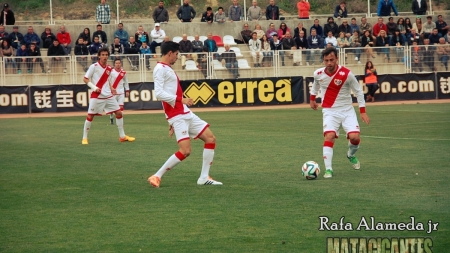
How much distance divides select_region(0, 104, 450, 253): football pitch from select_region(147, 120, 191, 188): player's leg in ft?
0.76

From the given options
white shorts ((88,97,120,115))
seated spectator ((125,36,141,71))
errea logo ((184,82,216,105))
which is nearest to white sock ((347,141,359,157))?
white shorts ((88,97,120,115))

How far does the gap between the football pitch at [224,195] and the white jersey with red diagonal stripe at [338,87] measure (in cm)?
113

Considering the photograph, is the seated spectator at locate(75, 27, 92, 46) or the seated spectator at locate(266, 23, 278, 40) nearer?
the seated spectator at locate(75, 27, 92, 46)

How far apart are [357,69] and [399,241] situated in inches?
1069

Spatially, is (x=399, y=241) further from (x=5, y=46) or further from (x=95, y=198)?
(x=5, y=46)

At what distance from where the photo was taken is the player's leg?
11.4 meters

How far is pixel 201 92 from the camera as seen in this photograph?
32188 millimetres

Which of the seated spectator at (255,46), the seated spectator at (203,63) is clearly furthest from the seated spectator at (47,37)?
the seated spectator at (255,46)

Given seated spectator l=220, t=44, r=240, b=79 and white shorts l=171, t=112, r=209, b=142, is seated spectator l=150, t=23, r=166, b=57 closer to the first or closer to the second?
seated spectator l=220, t=44, r=240, b=79

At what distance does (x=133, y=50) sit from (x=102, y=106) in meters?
14.5

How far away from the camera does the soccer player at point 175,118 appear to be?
449 inches

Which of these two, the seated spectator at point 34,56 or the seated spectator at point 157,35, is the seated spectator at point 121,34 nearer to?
the seated spectator at point 157,35

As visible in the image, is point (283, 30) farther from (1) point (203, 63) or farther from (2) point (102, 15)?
(2) point (102, 15)

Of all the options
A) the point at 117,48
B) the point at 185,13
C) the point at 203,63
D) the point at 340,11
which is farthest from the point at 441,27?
the point at 117,48
